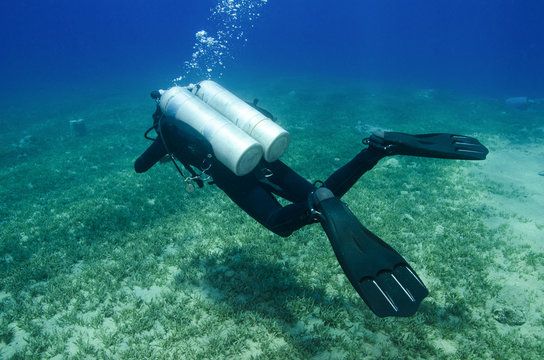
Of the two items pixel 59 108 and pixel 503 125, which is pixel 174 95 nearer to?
pixel 503 125

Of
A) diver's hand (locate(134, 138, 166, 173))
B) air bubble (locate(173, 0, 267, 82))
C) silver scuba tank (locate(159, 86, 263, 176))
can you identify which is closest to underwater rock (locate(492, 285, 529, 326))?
silver scuba tank (locate(159, 86, 263, 176))

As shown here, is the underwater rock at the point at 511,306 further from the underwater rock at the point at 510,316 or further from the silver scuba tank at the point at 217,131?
the silver scuba tank at the point at 217,131

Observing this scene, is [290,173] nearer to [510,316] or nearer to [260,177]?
[260,177]

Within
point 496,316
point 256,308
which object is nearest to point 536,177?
point 496,316

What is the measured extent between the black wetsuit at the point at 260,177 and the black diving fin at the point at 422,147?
0.59ft

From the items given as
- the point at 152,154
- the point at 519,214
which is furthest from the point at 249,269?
the point at 519,214

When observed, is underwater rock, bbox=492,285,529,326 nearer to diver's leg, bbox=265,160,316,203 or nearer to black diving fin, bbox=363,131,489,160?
black diving fin, bbox=363,131,489,160

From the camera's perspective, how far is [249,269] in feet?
18.2

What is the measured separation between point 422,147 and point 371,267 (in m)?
2.26

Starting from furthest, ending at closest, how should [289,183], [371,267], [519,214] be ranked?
1. [519,214]
2. [289,183]
3. [371,267]

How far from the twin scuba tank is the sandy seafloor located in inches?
98.5

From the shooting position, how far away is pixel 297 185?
15.1 feet

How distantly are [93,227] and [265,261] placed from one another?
477cm

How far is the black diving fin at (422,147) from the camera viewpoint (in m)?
4.12
